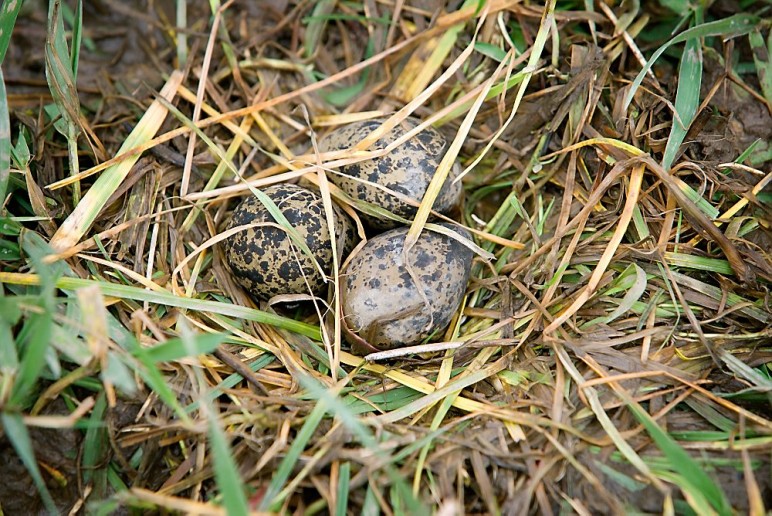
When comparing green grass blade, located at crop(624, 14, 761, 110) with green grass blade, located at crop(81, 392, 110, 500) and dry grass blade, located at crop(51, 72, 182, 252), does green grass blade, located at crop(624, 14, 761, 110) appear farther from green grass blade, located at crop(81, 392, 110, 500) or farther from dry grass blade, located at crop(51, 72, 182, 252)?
green grass blade, located at crop(81, 392, 110, 500)

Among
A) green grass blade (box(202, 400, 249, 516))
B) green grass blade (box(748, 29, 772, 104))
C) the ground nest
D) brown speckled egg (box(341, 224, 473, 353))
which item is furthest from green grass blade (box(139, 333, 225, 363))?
green grass blade (box(748, 29, 772, 104))

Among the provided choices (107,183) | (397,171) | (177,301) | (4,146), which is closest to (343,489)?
(177,301)

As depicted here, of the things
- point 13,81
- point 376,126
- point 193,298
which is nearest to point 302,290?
point 193,298

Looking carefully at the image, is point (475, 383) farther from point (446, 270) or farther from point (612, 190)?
point (612, 190)

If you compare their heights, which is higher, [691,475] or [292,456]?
[292,456]

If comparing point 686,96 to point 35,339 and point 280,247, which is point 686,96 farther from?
point 35,339

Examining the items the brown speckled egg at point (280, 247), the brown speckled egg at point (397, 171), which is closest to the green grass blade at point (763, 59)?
the brown speckled egg at point (397, 171)

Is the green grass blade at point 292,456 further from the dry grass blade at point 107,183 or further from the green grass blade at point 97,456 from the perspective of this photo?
the dry grass blade at point 107,183
